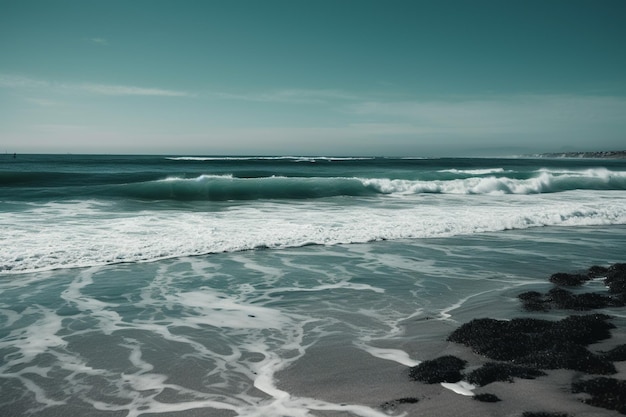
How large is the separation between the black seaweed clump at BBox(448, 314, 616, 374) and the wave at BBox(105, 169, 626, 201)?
65.2 feet

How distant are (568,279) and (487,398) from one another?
16.5 ft

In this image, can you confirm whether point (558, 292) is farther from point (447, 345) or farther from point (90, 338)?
point (90, 338)

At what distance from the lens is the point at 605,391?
3.61 meters

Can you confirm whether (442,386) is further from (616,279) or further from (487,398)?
(616,279)

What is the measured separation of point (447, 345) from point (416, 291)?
2.40 meters

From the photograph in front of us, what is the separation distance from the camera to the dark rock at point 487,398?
3.65 meters

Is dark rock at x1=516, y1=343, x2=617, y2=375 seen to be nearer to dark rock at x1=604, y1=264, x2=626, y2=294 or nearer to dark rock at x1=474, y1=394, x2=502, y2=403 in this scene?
dark rock at x1=474, y1=394, x2=502, y2=403

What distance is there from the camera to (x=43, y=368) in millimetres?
4613

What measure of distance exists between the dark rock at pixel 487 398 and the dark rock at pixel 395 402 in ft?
1.66

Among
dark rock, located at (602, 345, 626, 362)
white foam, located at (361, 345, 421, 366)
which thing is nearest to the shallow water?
white foam, located at (361, 345, 421, 366)

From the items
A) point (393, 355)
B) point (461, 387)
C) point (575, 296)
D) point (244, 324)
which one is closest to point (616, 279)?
point (575, 296)

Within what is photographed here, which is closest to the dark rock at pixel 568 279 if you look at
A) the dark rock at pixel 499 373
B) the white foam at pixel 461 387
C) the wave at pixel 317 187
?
the dark rock at pixel 499 373

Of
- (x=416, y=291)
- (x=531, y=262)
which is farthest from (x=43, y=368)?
(x=531, y=262)

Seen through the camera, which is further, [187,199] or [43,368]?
[187,199]
